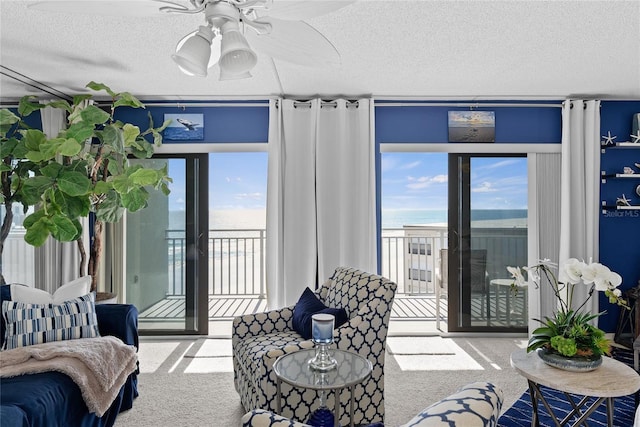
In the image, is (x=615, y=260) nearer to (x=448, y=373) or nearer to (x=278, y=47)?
(x=448, y=373)

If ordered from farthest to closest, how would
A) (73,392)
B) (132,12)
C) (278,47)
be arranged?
1. (73,392)
2. (278,47)
3. (132,12)

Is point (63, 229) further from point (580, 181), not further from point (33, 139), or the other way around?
point (580, 181)

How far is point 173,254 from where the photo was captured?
4203mm

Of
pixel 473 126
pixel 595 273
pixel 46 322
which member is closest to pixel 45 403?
pixel 46 322

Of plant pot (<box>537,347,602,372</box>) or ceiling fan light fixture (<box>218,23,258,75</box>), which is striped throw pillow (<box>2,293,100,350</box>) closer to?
ceiling fan light fixture (<box>218,23,258,75</box>)

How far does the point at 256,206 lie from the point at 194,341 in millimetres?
3891

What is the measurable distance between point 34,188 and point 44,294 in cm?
74

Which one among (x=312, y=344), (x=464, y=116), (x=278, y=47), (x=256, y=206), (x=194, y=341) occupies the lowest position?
(x=194, y=341)

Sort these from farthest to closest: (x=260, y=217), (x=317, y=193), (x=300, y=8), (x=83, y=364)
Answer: (x=260, y=217) < (x=317, y=193) < (x=83, y=364) < (x=300, y=8)

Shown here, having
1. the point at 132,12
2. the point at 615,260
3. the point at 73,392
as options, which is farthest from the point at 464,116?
the point at 73,392

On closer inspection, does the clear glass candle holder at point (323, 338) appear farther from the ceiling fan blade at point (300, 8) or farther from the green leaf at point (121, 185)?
the green leaf at point (121, 185)

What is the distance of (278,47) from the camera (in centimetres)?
168

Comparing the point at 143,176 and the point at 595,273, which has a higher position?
the point at 143,176

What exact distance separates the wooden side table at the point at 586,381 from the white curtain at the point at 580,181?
2.25 metres
